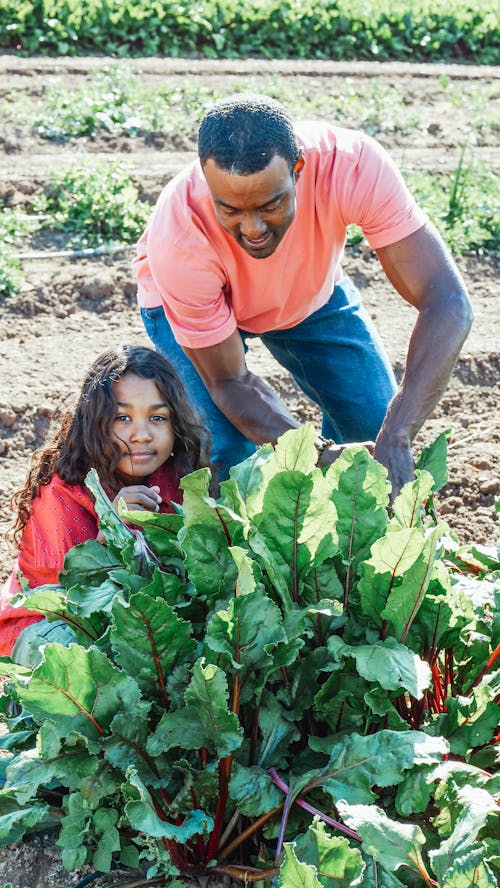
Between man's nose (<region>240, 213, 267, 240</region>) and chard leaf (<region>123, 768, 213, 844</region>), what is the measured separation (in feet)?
4.80

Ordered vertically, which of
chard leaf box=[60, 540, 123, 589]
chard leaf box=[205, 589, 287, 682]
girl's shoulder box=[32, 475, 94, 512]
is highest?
chard leaf box=[205, 589, 287, 682]

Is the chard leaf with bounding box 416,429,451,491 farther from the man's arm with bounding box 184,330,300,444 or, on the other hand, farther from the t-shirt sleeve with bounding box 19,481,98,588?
the t-shirt sleeve with bounding box 19,481,98,588

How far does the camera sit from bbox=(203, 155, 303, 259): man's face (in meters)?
2.76

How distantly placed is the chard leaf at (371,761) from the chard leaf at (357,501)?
1.15 ft

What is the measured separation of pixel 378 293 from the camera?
19.4 feet

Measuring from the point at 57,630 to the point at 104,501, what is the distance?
293mm

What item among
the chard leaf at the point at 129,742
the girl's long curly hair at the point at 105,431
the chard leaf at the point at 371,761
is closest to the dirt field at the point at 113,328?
the chard leaf at the point at 129,742

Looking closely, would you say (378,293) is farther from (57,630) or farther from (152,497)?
(57,630)

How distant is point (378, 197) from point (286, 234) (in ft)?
0.95

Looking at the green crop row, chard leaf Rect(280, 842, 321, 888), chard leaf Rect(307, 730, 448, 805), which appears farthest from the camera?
the green crop row

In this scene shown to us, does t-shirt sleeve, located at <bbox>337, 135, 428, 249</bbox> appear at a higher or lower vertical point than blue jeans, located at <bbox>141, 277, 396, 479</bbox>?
higher

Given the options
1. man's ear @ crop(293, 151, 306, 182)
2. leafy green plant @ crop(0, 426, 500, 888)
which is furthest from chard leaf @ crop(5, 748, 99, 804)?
man's ear @ crop(293, 151, 306, 182)

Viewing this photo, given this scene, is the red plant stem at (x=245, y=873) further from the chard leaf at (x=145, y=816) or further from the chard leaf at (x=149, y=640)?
the chard leaf at (x=149, y=640)

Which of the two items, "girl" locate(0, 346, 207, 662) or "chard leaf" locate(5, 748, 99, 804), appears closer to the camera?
"chard leaf" locate(5, 748, 99, 804)
